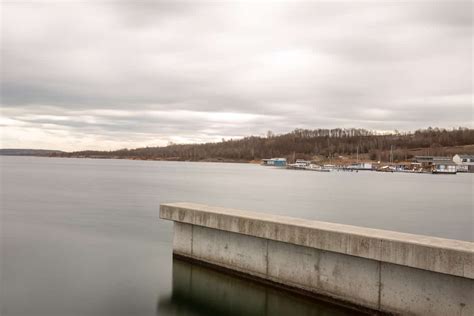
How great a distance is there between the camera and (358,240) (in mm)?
10820

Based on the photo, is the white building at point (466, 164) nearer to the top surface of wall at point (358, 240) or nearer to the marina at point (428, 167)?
the marina at point (428, 167)

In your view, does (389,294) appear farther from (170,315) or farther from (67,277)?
(67,277)

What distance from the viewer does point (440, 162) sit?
16800cm

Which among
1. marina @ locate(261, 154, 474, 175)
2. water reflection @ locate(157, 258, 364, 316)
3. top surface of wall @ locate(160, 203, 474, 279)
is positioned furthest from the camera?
marina @ locate(261, 154, 474, 175)

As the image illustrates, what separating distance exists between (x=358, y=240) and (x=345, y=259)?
705mm

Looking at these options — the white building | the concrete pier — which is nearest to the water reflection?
the concrete pier

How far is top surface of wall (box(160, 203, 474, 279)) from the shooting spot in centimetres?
949

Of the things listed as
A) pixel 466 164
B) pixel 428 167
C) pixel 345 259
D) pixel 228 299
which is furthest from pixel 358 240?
pixel 466 164

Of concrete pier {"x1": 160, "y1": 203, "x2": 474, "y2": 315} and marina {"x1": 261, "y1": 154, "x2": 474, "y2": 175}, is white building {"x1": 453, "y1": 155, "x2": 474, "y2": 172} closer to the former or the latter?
marina {"x1": 261, "y1": 154, "x2": 474, "y2": 175}

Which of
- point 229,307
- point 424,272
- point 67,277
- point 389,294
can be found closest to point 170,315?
point 229,307

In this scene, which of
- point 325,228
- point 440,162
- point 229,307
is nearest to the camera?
point 325,228

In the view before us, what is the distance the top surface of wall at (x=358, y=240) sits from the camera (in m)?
9.49

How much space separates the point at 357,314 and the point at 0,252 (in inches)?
545

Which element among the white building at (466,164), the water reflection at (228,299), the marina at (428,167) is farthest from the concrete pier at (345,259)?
the white building at (466,164)
